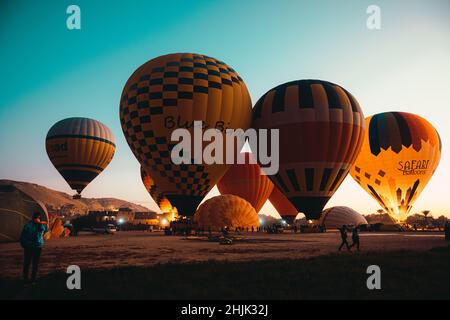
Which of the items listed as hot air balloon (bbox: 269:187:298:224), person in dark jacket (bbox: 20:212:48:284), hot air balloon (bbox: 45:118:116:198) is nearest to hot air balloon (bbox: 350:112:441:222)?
hot air balloon (bbox: 269:187:298:224)

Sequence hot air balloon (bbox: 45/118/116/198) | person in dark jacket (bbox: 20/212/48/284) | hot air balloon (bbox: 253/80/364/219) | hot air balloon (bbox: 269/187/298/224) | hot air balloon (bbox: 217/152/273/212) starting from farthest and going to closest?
hot air balloon (bbox: 269/187/298/224) → hot air balloon (bbox: 217/152/273/212) → hot air balloon (bbox: 45/118/116/198) → hot air balloon (bbox: 253/80/364/219) → person in dark jacket (bbox: 20/212/48/284)

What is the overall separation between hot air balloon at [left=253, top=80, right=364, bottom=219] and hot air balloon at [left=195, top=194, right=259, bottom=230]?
Result: 11407 millimetres

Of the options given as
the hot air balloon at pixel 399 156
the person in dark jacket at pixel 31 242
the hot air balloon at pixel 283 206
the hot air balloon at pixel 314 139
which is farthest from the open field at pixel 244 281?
the hot air balloon at pixel 283 206

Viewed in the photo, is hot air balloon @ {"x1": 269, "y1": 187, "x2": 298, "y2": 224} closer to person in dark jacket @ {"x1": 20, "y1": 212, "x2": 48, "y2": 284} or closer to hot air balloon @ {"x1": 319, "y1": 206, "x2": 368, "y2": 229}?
hot air balloon @ {"x1": 319, "y1": 206, "x2": 368, "y2": 229}

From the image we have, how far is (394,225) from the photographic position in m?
39.9

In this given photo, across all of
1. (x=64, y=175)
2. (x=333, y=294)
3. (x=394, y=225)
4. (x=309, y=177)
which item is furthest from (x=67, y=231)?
(x=394, y=225)

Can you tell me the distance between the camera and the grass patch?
20.2ft

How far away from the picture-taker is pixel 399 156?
33250mm

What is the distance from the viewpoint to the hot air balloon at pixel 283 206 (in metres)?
51.4

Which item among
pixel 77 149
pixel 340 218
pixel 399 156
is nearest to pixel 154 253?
pixel 399 156

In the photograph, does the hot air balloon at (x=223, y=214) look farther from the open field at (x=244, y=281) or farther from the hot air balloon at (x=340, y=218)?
the open field at (x=244, y=281)
